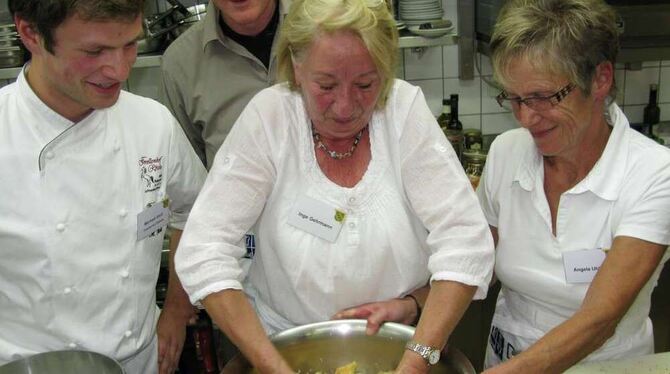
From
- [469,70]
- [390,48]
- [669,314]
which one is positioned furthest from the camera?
[469,70]

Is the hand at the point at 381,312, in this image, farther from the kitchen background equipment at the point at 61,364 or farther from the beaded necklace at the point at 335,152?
the kitchen background equipment at the point at 61,364

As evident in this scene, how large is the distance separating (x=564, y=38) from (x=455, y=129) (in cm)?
139

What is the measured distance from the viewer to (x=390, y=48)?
1.16 metres

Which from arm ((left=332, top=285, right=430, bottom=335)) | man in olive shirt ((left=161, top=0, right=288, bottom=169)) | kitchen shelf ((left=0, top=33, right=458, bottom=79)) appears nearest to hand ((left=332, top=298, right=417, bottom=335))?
arm ((left=332, top=285, right=430, bottom=335))

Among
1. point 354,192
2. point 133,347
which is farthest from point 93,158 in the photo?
point 354,192

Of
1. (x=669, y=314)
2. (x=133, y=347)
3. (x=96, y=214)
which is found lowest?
(x=669, y=314)

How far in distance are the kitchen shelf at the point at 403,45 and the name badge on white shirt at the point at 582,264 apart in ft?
3.31

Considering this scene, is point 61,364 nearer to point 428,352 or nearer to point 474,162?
point 428,352

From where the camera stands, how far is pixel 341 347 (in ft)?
4.04

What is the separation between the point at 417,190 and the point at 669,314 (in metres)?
1.61

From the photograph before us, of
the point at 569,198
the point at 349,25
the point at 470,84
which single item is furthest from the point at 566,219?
the point at 470,84

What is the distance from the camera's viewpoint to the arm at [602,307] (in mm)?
1183

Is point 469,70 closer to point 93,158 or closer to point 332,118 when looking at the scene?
point 332,118

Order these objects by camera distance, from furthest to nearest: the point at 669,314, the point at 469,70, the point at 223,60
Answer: the point at 469,70 < the point at 669,314 < the point at 223,60
